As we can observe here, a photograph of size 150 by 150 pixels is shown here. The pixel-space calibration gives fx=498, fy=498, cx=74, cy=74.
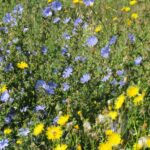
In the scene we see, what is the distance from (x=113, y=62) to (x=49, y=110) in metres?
0.61

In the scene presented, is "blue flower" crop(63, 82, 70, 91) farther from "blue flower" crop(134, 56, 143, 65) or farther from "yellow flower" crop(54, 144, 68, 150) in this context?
"yellow flower" crop(54, 144, 68, 150)

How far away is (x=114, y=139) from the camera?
2.36 metres

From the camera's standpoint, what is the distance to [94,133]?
2.53 metres

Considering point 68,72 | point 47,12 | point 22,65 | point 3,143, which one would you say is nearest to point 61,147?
point 3,143

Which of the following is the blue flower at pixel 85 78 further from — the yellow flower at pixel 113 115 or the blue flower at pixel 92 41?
the yellow flower at pixel 113 115

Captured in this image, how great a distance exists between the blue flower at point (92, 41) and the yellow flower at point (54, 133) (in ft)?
3.50

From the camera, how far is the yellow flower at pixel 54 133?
256 centimetres

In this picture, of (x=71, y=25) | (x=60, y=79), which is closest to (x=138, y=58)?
(x=60, y=79)

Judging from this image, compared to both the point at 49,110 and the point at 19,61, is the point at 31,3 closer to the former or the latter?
the point at 19,61

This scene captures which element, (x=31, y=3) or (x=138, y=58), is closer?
(x=138, y=58)

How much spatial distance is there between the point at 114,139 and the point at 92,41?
53.6 inches

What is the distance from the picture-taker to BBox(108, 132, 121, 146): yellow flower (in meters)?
2.34

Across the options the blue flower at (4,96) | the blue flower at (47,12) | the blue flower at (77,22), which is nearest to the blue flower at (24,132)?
the blue flower at (4,96)

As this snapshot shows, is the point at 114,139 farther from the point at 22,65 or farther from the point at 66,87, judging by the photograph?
the point at 22,65
